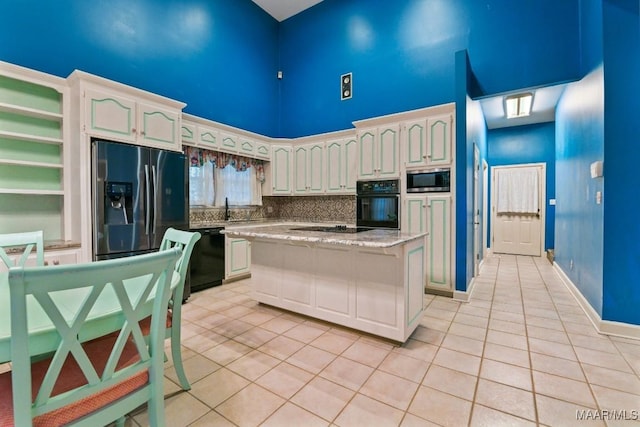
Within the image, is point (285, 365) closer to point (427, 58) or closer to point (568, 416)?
point (568, 416)

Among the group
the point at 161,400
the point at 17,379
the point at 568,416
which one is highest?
the point at 17,379

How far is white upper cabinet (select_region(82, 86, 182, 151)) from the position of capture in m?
2.71

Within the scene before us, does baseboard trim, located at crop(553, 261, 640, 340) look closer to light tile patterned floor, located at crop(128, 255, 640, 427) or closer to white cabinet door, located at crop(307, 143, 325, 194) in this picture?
light tile patterned floor, located at crop(128, 255, 640, 427)

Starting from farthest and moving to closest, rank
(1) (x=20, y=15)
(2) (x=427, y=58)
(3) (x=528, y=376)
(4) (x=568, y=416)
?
(2) (x=427, y=58)
(1) (x=20, y=15)
(3) (x=528, y=376)
(4) (x=568, y=416)

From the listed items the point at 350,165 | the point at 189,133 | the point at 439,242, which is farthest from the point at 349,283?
the point at 189,133

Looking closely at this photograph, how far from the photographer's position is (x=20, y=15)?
8.82 ft

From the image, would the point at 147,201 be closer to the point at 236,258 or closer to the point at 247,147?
the point at 236,258

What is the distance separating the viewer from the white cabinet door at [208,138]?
3.96 m

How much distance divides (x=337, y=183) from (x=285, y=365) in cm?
303

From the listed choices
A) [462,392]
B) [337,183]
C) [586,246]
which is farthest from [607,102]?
[337,183]

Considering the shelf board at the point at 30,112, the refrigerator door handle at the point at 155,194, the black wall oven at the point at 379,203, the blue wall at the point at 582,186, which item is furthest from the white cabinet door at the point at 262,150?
the blue wall at the point at 582,186

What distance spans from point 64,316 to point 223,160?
3749 mm

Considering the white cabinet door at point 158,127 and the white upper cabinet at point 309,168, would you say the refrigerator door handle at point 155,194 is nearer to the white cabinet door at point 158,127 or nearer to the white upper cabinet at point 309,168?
the white cabinet door at point 158,127

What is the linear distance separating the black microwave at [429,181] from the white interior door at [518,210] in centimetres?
395
